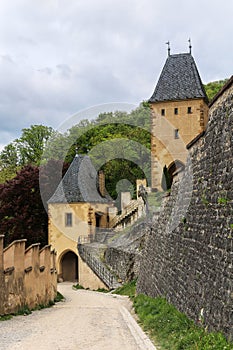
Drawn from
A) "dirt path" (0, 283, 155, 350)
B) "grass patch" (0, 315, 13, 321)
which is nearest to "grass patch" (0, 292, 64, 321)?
"grass patch" (0, 315, 13, 321)

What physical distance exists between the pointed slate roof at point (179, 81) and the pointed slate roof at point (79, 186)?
827cm

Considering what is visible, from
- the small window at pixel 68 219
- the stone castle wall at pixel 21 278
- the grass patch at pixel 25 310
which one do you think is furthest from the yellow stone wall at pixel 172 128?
the stone castle wall at pixel 21 278

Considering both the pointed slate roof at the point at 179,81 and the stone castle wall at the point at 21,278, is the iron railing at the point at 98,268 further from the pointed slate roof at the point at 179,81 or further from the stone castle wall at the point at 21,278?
the pointed slate roof at the point at 179,81

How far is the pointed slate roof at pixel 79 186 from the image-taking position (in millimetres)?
36438

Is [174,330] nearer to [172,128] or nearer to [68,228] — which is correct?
[172,128]

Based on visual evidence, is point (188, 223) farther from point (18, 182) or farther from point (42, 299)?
point (18, 182)

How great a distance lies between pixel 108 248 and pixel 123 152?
1708cm

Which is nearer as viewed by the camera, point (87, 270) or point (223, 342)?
point (223, 342)

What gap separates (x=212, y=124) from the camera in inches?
334

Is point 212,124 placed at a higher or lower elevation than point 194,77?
lower

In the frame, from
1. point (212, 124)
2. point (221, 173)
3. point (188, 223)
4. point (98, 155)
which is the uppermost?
point (98, 155)

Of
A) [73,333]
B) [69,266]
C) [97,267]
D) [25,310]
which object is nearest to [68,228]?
[69,266]

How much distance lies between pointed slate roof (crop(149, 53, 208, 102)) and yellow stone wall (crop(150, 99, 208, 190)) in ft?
1.47

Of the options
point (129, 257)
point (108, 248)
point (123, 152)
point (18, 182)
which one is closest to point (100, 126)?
point (123, 152)
